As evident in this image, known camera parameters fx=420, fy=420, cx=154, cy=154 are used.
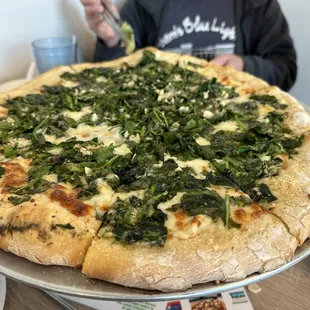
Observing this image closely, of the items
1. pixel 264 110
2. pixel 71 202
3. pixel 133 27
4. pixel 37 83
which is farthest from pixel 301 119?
pixel 133 27

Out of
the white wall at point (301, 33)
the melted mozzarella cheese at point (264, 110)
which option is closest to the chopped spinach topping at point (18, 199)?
the melted mozzarella cheese at point (264, 110)

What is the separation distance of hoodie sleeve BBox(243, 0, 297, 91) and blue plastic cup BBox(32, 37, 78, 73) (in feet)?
3.87

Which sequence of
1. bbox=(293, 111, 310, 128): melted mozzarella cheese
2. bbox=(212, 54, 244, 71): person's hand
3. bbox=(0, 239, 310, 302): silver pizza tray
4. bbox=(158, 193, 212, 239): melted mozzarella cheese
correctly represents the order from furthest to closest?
bbox=(212, 54, 244, 71): person's hand → bbox=(293, 111, 310, 128): melted mozzarella cheese → bbox=(158, 193, 212, 239): melted mozzarella cheese → bbox=(0, 239, 310, 302): silver pizza tray

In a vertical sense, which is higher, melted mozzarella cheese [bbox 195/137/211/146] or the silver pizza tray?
melted mozzarella cheese [bbox 195/137/211/146]

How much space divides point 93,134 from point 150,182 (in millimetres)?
400

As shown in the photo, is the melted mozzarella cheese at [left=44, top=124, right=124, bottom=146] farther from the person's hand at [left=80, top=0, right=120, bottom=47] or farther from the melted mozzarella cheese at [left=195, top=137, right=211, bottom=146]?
the person's hand at [left=80, top=0, right=120, bottom=47]

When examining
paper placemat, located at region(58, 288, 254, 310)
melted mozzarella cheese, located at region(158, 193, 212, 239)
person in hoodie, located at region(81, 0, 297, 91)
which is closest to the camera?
melted mozzarella cheese, located at region(158, 193, 212, 239)

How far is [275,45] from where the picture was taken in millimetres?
2820

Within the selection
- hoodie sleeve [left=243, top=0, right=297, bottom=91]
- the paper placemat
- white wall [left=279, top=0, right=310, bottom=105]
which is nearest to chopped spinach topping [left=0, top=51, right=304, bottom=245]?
the paper placemat

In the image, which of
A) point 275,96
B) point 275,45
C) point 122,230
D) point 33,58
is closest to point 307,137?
point 275,96

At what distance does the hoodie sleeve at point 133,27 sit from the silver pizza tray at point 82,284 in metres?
1.77

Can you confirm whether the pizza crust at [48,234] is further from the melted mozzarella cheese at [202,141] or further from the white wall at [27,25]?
the white wall at [27,25]

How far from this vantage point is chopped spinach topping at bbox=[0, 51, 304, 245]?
118 cm

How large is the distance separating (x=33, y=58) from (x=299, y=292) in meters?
2.01
